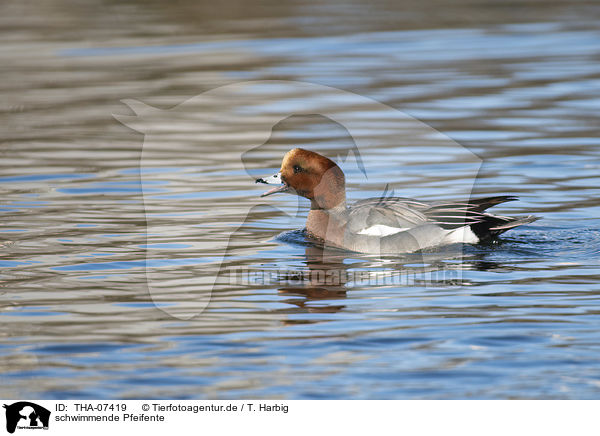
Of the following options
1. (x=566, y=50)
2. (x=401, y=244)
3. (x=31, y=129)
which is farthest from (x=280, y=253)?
(x=566, y=50)

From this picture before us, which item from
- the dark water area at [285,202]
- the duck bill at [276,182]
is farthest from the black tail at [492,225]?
the duck bill at [276,182]

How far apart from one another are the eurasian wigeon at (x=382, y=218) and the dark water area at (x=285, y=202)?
0.60 ft

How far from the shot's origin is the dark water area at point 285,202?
6082 mm

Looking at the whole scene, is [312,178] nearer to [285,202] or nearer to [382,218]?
[382,218]

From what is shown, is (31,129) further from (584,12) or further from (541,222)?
(584,12)

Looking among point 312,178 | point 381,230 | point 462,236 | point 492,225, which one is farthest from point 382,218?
point 492,225

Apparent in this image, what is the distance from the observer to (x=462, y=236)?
8867mm

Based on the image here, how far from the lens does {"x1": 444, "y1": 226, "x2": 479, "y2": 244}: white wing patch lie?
8849mm

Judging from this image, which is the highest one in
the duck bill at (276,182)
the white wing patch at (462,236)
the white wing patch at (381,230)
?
the duck bill at (276,182)

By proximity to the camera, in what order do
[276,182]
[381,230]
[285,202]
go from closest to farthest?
[381,230] < [276,182] < [285,202]

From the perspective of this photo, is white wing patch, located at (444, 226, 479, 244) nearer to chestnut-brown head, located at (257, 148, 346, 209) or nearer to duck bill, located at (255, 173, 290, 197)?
chestnut-brown head, located at (257, 148, 346, 209)

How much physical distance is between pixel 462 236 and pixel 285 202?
2584 mm

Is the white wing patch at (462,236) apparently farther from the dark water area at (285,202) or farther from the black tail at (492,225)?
the dark water area at (285,202)

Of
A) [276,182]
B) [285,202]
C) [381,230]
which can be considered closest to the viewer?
[381,230]
